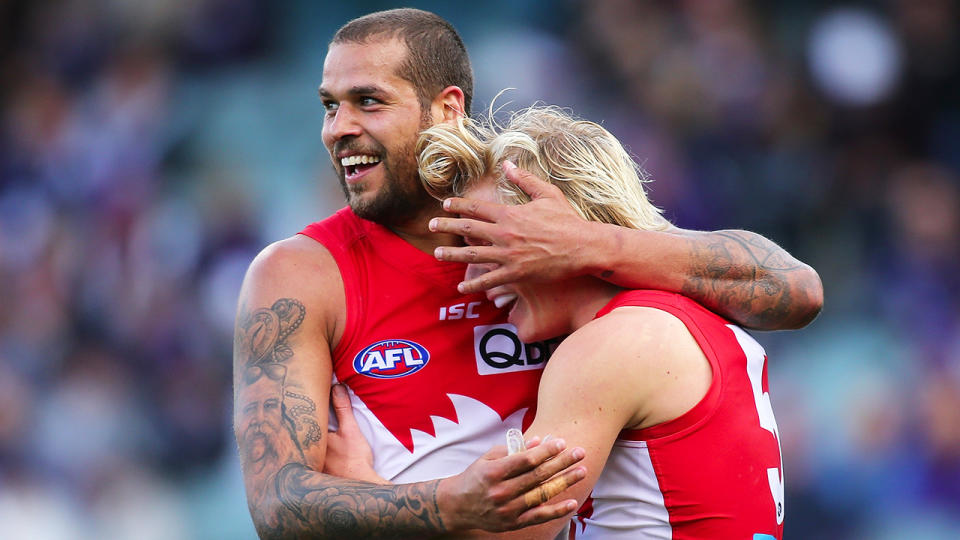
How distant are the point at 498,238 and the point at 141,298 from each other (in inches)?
223

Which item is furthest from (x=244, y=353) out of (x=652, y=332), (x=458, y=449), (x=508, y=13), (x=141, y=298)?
(x=508, y=13)

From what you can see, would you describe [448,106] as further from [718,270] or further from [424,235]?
[718,270]

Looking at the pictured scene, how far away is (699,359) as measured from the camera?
313 cm

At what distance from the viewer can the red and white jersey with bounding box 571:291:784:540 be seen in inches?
122

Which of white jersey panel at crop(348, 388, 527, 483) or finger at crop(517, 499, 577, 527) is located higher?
white jersey panel at crop(348, 388, 527, 483)

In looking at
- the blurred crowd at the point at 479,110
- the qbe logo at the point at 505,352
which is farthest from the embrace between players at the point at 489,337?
the blurred crowd at the point at 479,110

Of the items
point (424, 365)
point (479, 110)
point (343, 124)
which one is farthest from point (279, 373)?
point (479, 110)

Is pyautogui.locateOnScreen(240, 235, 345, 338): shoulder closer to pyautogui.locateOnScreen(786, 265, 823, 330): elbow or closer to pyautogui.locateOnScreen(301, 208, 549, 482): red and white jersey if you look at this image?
pyautogui.locateOnScreen(301, 208, 549, 482): red and white jersey

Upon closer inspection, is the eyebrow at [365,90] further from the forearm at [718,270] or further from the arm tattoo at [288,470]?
the forearm at [718,270]

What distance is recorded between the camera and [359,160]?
12.6 feet

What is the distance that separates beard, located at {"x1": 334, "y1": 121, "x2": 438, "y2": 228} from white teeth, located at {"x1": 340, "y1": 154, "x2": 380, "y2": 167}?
3 cm

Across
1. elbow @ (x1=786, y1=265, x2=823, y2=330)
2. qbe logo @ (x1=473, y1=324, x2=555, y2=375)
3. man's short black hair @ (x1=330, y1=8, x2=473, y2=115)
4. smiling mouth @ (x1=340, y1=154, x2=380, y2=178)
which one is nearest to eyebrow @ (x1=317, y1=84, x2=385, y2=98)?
man's short black hair @ (x1=330, y1=8, x2=473, y2=115)

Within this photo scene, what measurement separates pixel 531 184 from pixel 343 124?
2.61 ft

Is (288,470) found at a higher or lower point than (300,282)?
lower
